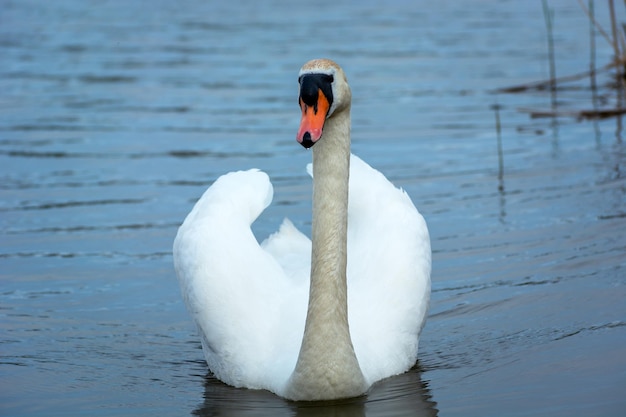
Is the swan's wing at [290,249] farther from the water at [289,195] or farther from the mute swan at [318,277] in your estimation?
the water at [289,195]

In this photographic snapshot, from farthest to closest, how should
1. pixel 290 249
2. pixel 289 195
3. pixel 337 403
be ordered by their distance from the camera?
1. pixel 289 195
2. pixel 290 249
3. pixel 337 403

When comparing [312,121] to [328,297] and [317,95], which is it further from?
[328,297]

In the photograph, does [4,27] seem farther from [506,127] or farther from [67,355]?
[67,355]

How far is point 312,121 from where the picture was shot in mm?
5664

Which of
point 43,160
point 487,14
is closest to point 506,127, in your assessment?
point 43,160

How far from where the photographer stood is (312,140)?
5539mm

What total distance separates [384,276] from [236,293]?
835 mm

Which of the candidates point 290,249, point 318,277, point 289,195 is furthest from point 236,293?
point 289,195

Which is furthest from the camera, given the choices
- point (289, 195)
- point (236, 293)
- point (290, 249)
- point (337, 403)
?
point (289, 195)

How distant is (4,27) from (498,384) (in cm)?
1847

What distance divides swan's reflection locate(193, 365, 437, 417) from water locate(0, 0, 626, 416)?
18mm

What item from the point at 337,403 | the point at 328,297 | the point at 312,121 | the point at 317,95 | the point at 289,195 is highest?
the point at 317,95

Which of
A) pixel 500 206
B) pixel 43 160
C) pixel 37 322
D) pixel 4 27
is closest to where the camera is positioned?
pixel 37 322

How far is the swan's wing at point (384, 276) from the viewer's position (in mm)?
6711
